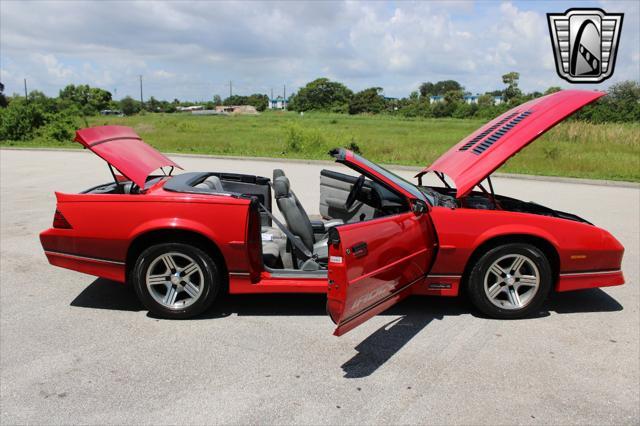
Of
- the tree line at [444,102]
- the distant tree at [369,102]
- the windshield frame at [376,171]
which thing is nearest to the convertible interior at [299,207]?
the windshield frame at [376,171]

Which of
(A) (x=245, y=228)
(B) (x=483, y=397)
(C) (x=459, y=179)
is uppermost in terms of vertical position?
(C) (x=459, y=179)

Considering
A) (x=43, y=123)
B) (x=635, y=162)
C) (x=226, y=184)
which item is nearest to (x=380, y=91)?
(x=43, y=123)

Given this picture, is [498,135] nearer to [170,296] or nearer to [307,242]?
[307,242]

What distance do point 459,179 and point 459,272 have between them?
0.77 meters

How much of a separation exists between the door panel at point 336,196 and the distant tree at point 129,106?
127 metres

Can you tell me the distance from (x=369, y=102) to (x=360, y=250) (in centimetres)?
11022

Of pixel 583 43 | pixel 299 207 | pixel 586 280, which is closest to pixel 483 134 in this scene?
A: pixel 586 280

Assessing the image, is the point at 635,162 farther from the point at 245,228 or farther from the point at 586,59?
the point at 245,228

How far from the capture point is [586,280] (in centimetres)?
434

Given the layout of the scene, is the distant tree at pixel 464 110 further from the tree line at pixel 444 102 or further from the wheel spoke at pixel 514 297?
the wheel spoke at pixel 514 297

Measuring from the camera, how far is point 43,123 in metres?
26.3

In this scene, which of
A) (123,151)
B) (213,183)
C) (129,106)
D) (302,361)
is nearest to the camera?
(302,361)

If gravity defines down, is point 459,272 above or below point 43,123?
below

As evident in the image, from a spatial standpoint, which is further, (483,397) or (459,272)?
(459,272)
